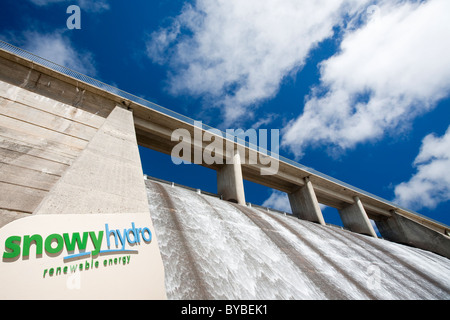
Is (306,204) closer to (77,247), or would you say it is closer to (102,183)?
(102,183)

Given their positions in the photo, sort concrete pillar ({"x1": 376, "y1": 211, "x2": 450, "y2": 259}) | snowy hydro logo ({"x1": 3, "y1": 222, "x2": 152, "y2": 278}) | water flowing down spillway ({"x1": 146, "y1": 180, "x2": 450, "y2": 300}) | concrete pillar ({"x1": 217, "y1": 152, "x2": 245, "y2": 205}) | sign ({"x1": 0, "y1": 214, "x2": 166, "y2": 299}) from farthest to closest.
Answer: concrete pillar ({"x1": 376, "y1": 211, "x2": 450, "y2": 259}) < concrete pillar ({"x1": 217, "y1": 152, "x2": 245, "y2": 205}) < water flowing down spillway ({"x1": 146, "y1": 180, "x2": 450, "y2": 300}) < snowy hydro logo ({"x1": 3, "y1": 222, "x2": 152, "y2": 278}) < sign ({"x1": 0, "y1": 214, "x2": 166, "y2": 299})

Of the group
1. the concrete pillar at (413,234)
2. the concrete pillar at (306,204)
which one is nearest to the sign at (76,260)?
the concrete pillar at (306,204)

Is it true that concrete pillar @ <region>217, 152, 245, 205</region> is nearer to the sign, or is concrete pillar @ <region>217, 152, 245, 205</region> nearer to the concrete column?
the concrete column

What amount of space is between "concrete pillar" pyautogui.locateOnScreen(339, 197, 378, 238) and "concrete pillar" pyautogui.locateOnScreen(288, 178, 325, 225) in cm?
435

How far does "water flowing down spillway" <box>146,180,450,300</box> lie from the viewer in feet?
12.3

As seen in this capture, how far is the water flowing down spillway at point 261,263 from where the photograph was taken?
3.76 m

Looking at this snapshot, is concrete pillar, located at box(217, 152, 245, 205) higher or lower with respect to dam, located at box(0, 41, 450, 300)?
higher

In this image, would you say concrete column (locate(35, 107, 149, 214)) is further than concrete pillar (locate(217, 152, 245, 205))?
No

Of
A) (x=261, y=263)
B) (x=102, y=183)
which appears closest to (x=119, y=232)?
(x=102, y=183)

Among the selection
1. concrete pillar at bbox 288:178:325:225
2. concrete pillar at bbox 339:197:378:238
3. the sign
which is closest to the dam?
the sign

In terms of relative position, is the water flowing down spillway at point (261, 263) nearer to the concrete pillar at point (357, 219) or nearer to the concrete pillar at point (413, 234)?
the concrete pillar at point (357, 219)

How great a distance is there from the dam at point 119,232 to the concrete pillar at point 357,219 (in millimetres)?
5860

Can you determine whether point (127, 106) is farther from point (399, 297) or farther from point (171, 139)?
point (399, 297)

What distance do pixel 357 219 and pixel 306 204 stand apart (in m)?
4.78
